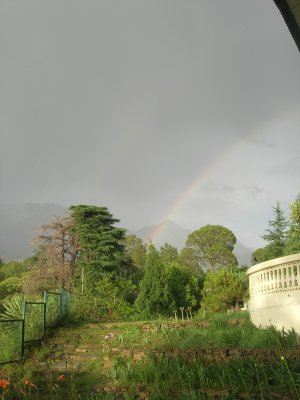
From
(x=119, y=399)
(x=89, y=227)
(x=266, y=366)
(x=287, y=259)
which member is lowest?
(x=119, y=399)

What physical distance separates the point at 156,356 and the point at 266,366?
3.54 m

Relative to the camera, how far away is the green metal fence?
11664 millimetres

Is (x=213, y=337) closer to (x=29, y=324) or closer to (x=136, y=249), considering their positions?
(x=29, y=324)

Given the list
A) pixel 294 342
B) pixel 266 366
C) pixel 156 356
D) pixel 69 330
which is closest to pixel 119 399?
pixel 266 366

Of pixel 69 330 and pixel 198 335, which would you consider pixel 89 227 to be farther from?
pixel 198 335

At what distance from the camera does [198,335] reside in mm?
11023

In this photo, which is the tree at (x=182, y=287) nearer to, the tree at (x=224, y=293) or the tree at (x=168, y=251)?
the tree at (x=224, y=293)

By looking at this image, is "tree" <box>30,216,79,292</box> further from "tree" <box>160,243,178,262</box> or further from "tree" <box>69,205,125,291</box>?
"tree" <box>160,243,178,262</box>

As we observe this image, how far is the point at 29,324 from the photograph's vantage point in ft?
44.4

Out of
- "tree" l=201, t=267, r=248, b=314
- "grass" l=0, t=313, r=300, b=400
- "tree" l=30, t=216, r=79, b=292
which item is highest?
"tree" l=30, t=216, r=79, b=292

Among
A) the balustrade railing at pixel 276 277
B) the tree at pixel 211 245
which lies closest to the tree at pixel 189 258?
the tree at pixel 211 245

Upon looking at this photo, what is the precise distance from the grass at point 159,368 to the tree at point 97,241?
1429 cm

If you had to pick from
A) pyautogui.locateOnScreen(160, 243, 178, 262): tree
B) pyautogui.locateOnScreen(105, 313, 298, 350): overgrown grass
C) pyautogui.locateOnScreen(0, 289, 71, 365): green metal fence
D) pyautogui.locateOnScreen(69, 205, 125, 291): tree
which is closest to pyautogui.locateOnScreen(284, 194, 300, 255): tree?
pyautogui.locateOnScreen(69, 205, 125, 291): tree

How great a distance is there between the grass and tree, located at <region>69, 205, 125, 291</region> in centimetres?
1429
